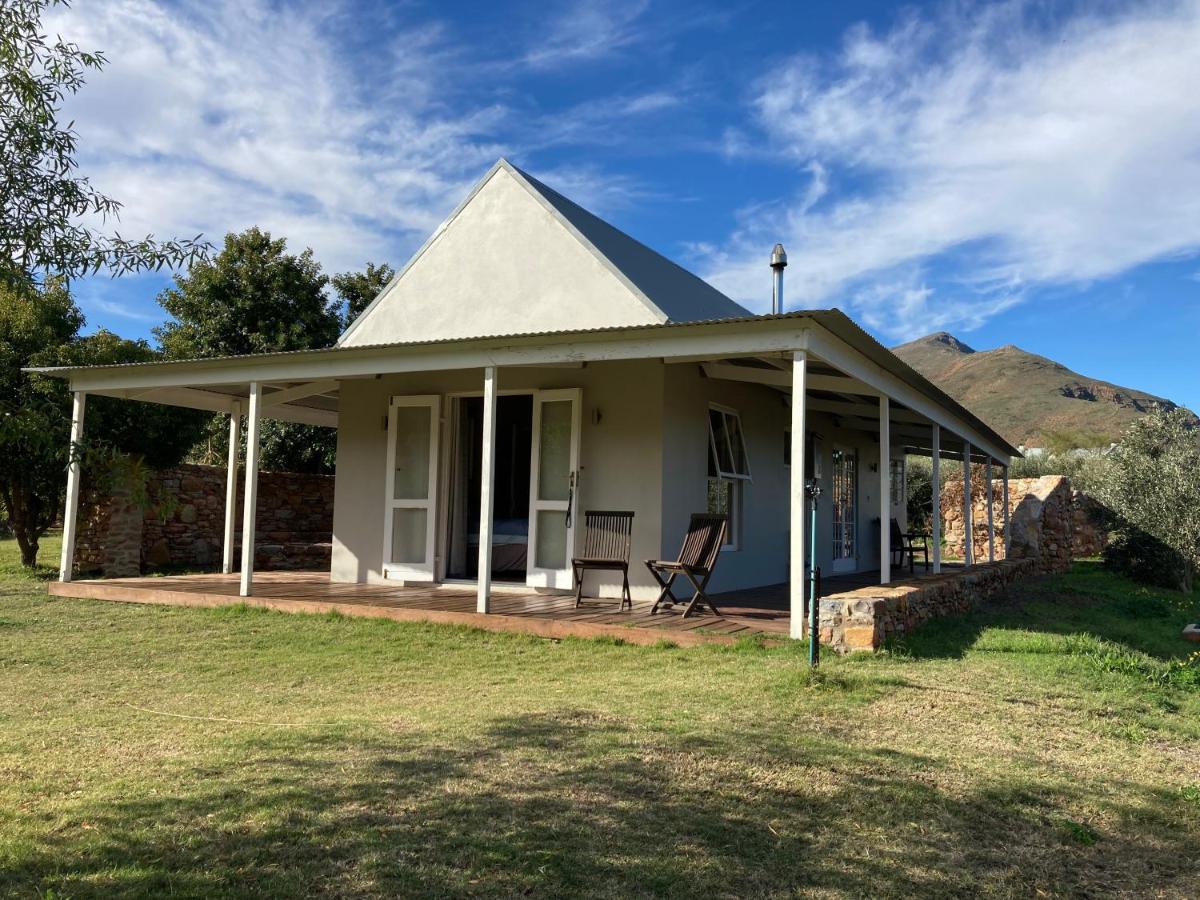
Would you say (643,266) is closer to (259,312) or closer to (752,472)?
(752,472)

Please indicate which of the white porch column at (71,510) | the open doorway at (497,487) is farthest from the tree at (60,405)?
the open doorway at (497,487)

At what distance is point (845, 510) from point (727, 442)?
4.48 m

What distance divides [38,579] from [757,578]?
9160 millimetres

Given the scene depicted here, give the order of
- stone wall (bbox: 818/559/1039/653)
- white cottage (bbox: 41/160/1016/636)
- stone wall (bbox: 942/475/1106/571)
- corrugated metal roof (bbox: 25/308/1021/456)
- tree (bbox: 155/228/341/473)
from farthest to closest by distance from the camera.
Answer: tree (bbox: 155/228/341/473) → stone wall (bbox: 942/475/1106/571) → white cottage (bbox: 41/160/1016/636) → corrugated metal roof (bbox: 25/308/1021/456) → stone wall (bbox: 818/559/1039/653)


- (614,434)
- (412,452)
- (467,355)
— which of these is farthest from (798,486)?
(412,452)

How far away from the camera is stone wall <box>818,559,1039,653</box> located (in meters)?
6.07

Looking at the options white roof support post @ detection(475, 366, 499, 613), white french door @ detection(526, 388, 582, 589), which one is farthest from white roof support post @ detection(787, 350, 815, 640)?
white french door @ detection(526, 388, 582, 589)

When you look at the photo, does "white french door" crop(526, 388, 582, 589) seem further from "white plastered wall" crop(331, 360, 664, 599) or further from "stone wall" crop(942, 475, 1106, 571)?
"stone wall" crop(942, 475, 1106, 571)

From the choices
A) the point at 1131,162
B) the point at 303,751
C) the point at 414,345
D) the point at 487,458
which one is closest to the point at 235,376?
the point at 414,345

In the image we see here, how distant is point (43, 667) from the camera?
6.13 metres

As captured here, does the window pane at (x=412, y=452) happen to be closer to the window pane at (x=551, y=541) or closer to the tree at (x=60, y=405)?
the window pane at (x=551, y=541)

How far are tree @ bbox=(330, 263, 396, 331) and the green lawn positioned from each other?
14.4m

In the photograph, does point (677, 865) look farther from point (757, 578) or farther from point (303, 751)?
point (757, 578)

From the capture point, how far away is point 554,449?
30.1 feet
